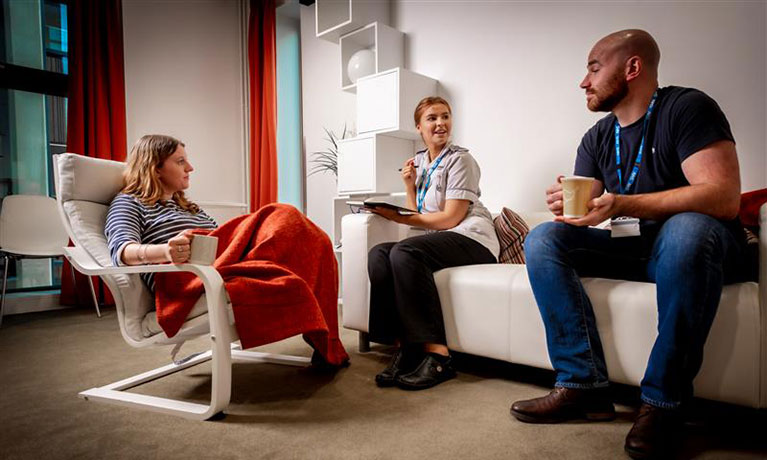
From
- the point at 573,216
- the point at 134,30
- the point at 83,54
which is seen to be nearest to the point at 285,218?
the point at 573,216

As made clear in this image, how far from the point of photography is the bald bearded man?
1.07 meters

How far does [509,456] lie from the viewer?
1.07 meters

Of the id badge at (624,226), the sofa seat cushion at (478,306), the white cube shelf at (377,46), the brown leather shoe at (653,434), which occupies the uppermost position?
the white cube shelf at (377,46)

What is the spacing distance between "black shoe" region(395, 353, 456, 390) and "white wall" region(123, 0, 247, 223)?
10.7 ft

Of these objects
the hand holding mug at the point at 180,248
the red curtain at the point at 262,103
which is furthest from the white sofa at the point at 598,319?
the red curtain at the point at 262,103

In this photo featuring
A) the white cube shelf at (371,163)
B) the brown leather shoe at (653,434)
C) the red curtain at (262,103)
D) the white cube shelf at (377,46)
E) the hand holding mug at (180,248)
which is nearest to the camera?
the brown leather shoe at (653,434)

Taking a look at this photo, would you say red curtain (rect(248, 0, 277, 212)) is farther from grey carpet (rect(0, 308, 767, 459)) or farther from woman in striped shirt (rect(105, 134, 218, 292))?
grey carpet (rect(0, 308, 767, 459))

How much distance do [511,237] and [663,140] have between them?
81cm

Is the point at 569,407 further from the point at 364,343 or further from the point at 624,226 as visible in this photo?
the point at 364,343

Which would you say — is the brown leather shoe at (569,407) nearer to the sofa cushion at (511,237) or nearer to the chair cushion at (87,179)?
the sofa cushion at (511,237)

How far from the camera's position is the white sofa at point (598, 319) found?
115cm

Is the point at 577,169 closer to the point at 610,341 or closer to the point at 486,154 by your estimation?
the point at 610,341

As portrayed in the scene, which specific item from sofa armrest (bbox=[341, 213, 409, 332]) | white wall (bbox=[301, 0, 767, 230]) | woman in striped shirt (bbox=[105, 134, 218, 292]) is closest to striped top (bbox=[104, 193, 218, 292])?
woman in striped shirt (bbox=[105, 134, 218, 292])

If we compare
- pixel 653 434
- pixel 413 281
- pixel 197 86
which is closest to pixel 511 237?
pixel 413 281
